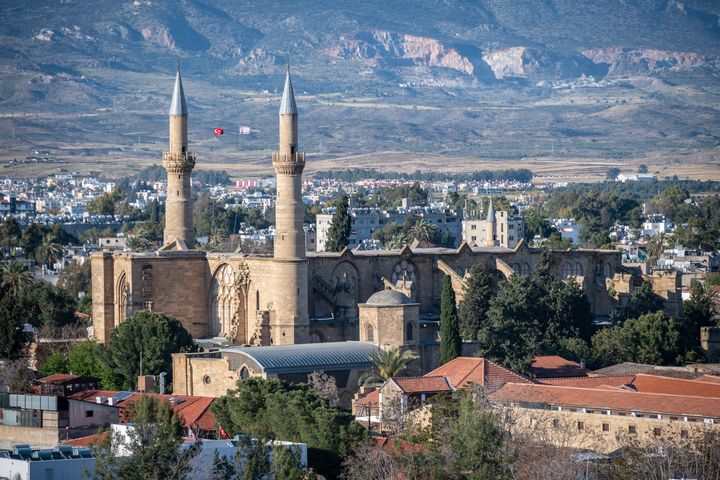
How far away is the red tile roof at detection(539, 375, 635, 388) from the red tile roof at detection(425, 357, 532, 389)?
1.22 meters

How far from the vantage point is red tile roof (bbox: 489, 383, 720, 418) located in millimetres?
52344

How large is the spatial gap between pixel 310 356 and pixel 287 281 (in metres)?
6.49

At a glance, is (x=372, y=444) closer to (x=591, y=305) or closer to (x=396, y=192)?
(x=591, y=305)

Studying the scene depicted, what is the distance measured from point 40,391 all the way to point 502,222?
292ft

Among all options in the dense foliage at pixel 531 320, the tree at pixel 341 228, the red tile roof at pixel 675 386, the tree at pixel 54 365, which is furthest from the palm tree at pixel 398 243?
the red tile roof at pixel 675 386

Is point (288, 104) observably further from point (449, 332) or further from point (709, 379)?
point (709, 379)

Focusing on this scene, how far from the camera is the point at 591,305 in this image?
82.8 m

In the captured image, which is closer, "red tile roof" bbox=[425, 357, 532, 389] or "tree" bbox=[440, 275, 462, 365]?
"red tile roof" bbox=[425, 357, 532, 389]

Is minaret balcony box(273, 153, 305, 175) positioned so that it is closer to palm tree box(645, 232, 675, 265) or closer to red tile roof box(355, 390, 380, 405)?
red tile roof box(355, 390, 380, 405)

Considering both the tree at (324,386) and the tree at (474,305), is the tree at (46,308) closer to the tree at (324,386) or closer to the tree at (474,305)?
the tree at (474,305)

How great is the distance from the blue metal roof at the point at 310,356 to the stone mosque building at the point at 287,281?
0.43 meters

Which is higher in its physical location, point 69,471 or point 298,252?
point 298,252

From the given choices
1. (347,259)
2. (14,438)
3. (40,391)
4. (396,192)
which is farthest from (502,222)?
(14,438)

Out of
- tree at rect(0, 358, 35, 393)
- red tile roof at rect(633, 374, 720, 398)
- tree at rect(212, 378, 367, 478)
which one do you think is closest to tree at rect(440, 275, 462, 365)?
red tile roof at rect(633, 374, 720, 398)
